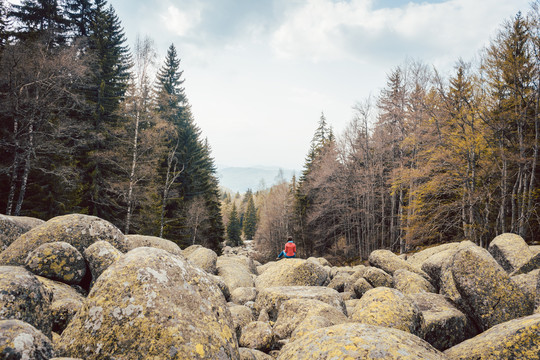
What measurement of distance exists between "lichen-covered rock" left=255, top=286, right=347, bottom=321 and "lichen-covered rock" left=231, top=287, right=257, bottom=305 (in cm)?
181

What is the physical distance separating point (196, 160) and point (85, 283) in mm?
27003

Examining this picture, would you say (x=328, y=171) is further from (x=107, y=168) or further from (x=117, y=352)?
(x=117, y=352)

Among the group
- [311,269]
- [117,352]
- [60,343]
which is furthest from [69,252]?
[311,269]

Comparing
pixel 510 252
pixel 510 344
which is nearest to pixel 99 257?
pixel 510 344

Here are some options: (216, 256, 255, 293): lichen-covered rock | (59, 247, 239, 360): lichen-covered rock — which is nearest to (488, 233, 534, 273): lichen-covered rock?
(216, 256, 255, 293): lichen-covered rock

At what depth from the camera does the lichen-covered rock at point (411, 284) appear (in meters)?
6.75

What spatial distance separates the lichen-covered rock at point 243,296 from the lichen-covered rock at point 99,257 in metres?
4.21

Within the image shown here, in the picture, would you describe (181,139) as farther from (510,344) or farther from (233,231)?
(233,231)

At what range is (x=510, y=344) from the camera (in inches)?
107

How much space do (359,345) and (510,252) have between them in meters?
8.72

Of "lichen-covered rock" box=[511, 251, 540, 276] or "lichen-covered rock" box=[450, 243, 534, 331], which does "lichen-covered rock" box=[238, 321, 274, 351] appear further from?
"lichen-covered rock" box=[511, 251, 540, 276]

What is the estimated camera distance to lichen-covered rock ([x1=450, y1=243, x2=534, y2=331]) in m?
4.42

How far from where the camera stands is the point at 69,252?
4.71m

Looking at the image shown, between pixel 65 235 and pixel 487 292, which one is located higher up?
pixel 65 235
